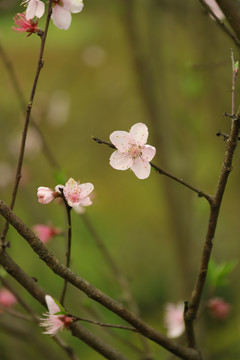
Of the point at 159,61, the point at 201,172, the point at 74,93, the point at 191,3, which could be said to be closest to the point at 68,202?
the point at 159,61

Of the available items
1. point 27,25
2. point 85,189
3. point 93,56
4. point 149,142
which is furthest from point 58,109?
point 85,189

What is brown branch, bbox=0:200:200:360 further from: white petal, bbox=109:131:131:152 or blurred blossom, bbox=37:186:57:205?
white petal, bbox=109:131:131:152

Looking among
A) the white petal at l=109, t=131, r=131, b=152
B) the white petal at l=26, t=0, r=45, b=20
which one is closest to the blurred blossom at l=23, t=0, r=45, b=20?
the white petal at l=26, t=0, r=45, b=20

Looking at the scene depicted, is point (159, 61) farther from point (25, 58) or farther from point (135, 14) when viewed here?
point (25, 58)

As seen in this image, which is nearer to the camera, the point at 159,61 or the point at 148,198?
the point at 159,61

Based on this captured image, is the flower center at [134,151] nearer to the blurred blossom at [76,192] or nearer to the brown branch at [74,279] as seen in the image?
the blurred blossom at [76,192]

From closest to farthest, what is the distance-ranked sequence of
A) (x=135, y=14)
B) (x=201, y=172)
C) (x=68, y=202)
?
(x=68, y=202) → (x=135, y=14) → (x=201, y=172)

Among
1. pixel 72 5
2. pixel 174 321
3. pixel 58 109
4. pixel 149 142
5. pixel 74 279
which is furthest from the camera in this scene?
pixel 58 109


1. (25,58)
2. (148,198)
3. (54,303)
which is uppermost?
(25,58)

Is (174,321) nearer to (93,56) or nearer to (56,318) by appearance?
(56,318)
